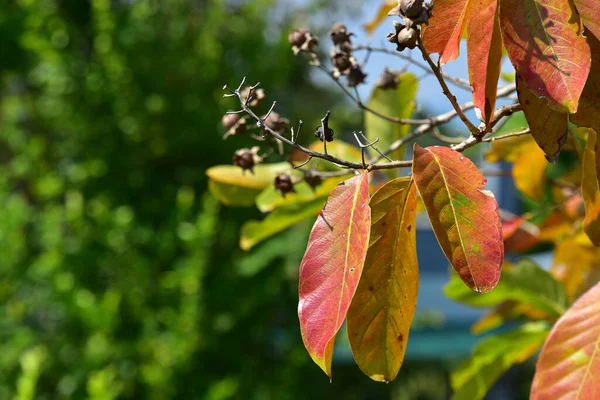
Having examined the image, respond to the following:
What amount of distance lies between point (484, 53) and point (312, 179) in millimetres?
264

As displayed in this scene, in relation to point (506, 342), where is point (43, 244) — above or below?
below

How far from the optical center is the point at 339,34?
64 centimetres

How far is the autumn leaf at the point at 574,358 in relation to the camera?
0.49m

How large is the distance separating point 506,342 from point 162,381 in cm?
201

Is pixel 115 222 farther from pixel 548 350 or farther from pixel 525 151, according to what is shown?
pixel 548 350

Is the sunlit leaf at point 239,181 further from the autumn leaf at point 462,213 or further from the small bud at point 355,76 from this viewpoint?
the autumn leaf at point 462,213

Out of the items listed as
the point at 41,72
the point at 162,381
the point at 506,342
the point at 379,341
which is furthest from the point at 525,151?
the point at 41,72

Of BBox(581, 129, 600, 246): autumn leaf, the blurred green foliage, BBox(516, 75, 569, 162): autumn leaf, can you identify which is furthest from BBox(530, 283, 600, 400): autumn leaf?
the blurred green foliage

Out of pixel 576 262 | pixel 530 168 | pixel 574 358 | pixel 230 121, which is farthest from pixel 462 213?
pixel 576 262

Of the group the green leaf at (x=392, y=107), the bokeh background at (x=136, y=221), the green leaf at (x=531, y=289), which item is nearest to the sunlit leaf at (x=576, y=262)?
the green leaf at (x=531, y=289)

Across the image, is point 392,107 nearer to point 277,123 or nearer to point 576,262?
point 277,123

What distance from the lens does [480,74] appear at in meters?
0.42

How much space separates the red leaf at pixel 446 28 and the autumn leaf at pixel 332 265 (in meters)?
0.09

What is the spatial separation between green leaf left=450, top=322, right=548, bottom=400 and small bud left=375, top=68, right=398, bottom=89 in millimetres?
342
